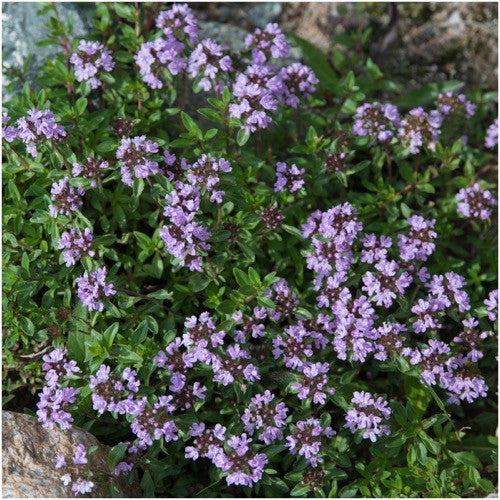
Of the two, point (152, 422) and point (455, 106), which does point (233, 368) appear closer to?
point (152, 422)

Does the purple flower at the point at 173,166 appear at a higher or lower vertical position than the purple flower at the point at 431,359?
higher

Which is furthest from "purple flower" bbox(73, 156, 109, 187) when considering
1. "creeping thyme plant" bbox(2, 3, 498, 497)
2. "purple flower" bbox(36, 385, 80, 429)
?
"purple flower" bbox(36, 385, 80, 429)

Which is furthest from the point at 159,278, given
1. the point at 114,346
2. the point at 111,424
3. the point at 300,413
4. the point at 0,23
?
the point at 0,23

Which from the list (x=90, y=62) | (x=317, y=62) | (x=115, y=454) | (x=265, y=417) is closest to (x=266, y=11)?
(x=317, y=62)

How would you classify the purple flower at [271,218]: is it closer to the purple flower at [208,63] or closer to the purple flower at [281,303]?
the purple flower at [281,303]

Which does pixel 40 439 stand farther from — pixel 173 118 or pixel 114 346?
pixel 173 118

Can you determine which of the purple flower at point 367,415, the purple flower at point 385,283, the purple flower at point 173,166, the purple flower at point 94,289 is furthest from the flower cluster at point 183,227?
the purple flower at point 367,415
